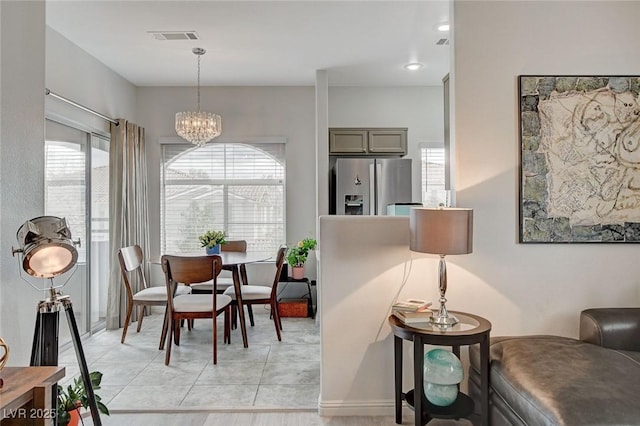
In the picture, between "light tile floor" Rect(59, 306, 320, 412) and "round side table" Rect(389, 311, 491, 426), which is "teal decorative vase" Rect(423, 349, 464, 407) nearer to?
"round side table" Rect(389, 311, 491, 426)

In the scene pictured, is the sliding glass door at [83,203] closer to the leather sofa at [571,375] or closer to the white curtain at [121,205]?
the white curtain at [121,205]

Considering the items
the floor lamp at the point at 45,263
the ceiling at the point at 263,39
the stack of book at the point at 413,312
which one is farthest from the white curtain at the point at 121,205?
the stack of book at the point at 413,312

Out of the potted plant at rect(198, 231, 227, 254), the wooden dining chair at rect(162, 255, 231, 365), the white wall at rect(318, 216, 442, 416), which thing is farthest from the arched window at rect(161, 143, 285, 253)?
the white wall at rect(318, 216, 442, 416)

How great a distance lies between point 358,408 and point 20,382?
1.74 meters

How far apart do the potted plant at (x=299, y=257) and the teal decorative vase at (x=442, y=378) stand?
281 centimetres

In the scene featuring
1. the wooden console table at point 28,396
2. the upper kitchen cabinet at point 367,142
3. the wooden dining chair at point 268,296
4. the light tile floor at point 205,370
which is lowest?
the light tile floor at point 205,370

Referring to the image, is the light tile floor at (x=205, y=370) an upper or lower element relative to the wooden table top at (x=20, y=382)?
lower

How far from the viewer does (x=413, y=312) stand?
225cm

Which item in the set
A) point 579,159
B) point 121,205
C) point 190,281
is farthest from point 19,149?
point 579,159

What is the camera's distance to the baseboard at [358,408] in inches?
97.3

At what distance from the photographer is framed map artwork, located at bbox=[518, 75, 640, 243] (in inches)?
97.3

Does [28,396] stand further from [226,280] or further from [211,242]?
[226,280]

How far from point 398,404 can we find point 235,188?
365 cm

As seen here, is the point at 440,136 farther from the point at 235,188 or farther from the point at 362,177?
the point at 235,188
